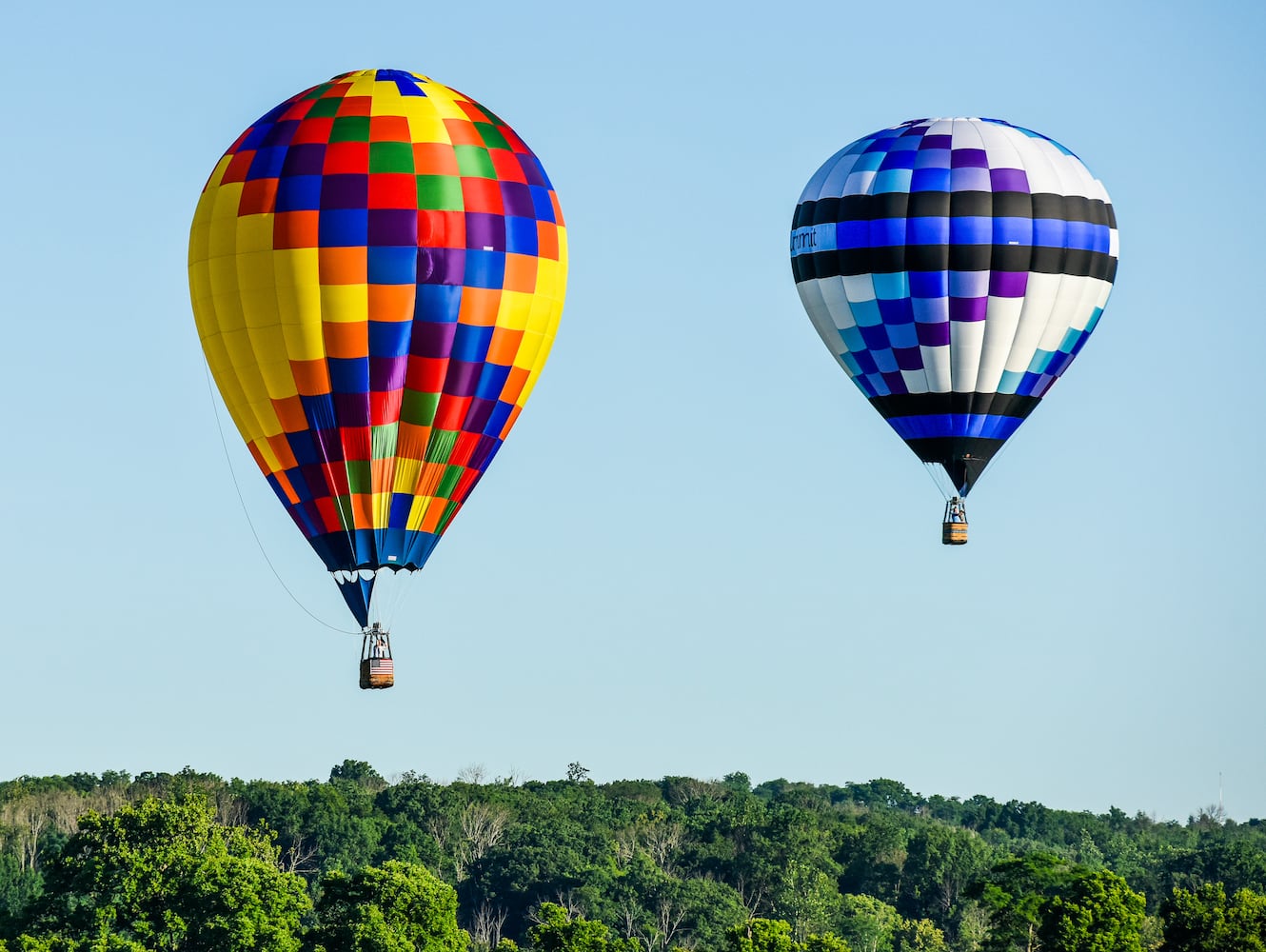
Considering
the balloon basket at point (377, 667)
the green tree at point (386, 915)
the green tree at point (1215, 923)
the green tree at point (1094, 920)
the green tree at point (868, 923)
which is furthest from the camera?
the green tree at point (868, 923)

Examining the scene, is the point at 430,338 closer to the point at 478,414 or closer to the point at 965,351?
the point at 478,414

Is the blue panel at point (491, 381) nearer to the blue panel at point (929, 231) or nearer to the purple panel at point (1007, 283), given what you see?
the blue panel at point (929, 231)

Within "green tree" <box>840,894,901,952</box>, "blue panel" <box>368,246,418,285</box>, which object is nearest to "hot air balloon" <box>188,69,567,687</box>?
"blue panel" <box>368,246,418,285</box>

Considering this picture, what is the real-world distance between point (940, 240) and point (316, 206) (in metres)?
12.2

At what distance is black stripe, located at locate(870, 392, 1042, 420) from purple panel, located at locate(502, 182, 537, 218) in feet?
29.1

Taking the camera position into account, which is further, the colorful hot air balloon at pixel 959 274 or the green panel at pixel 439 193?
the colorful hot air balloon at pixel 959 274

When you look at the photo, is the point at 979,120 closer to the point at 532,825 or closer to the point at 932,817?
the point at 532,825

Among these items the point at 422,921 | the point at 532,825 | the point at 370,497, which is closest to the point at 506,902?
the point at 532,825

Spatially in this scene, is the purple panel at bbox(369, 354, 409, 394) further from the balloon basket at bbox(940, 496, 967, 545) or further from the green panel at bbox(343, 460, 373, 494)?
the balloon basket at bbox(940, 496, 967, 545)

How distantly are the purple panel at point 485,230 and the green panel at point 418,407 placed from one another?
273 cm

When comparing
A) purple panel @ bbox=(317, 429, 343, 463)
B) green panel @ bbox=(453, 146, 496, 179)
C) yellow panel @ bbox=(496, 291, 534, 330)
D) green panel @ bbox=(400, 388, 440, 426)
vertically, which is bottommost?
purple panel @ bbox=(317, 429, 343, 463)

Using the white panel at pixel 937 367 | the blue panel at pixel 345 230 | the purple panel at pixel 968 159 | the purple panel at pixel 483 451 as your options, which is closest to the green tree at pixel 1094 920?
the white panel at pixel 937 367

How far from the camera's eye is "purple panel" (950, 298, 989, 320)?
5731 centimetres

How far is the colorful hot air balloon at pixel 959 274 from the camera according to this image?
188 ft
